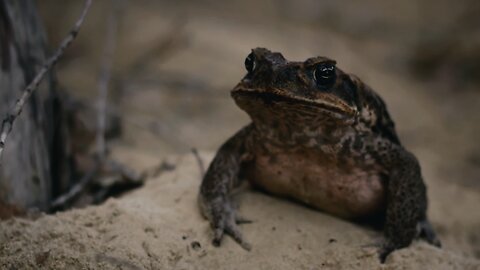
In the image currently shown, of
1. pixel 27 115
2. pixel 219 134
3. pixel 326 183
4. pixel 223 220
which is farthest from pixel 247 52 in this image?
pixel 223 220

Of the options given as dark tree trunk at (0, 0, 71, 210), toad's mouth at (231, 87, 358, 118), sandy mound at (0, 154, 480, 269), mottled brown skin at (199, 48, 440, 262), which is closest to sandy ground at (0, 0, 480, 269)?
sandy mound at (0, 154, 480, 269)

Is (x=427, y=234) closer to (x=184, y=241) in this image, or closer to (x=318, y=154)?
(x=318, y=154)

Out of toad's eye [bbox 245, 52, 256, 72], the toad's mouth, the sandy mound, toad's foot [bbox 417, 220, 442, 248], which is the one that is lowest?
the sandy mound

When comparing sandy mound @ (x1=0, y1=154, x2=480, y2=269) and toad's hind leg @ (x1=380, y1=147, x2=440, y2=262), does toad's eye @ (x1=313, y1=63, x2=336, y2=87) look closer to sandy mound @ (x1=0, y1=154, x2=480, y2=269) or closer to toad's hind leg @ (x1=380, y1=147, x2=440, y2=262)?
toad's hind leg @ (x1=380, y1=147, x2=440, y2=262)

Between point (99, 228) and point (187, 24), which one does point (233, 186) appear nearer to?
point (99, 228)

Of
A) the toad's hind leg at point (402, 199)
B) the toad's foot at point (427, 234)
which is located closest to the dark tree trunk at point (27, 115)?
the toad's hind leg at point (402, 199)

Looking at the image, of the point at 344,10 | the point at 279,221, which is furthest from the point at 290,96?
the point at 344,10
